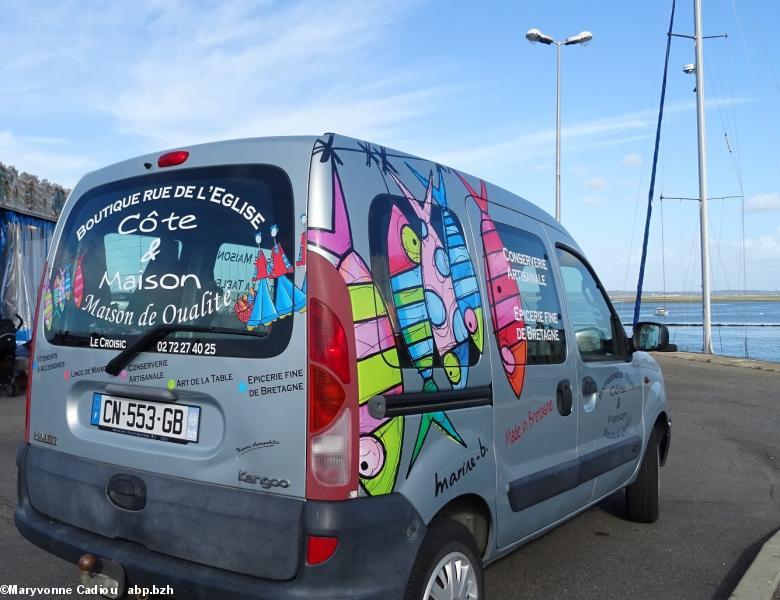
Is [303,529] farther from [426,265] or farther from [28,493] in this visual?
[28,493]

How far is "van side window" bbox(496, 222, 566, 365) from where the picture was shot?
3553 millimetres

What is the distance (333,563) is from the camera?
2.39 m

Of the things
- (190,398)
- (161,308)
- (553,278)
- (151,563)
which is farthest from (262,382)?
(553,278)

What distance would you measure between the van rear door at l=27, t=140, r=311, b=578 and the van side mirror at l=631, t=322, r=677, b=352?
2.87 metres

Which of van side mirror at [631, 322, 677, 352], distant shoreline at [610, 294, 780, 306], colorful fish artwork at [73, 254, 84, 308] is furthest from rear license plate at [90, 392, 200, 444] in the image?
distant shoreline at [610, 294, 780, 306]

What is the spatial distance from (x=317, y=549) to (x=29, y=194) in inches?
620

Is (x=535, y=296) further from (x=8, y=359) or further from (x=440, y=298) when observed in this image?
(x=8, y=359)

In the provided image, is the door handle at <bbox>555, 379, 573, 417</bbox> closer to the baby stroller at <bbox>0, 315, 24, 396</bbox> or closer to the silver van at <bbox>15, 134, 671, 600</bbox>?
the silver van at <bbox>15, 134, 671, 600</bbox>

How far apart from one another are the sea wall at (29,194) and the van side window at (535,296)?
13614 millimetres

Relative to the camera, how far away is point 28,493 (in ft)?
10.4

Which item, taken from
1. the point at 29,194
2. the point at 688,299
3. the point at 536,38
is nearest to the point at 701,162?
the point at 536,38

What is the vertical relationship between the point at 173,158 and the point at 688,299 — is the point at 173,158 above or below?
below

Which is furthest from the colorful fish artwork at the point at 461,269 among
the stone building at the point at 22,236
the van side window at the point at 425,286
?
the stone building at the point at 22,236

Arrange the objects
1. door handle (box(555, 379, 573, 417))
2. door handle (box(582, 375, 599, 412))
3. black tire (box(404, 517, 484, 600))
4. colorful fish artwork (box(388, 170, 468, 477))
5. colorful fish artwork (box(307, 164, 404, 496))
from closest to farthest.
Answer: colorful fish artwork (box(307, 164, 404, 496)) → black tire (box(404, 517, 484, 600)) → colorful fish artwork (box(388, 170, 468, 477)) → door handle (box(555, 379, 573, 417)) → door handle (box(582, 375, 599, 412))
